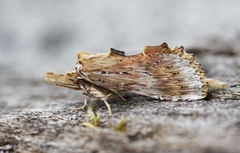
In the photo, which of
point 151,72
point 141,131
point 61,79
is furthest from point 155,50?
point 61,79

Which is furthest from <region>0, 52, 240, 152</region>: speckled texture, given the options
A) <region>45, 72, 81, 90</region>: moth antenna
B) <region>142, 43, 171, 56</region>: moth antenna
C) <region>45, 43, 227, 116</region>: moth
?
<region>142, 43, 171, 56</region>: moth antenna

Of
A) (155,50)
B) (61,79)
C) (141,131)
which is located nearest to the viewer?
(141,131)

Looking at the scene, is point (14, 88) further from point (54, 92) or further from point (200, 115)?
point (200, 115)

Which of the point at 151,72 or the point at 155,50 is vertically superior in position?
the point at 155,50

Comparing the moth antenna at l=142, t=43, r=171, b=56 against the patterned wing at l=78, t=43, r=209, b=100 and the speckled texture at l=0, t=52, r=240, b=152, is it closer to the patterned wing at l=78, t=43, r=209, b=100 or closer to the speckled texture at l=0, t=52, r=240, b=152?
the patterned wing at l=78, t=43, r=209, b=100

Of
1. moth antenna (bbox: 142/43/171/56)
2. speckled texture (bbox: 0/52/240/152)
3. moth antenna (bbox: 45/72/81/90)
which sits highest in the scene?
moth antenna (bbox: 142/43/171/56)

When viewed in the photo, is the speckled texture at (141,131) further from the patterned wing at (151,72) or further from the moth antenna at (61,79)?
the moth antenna at (61,79)

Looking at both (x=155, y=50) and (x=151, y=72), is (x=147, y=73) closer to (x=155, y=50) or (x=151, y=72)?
(x=151, y=72)
